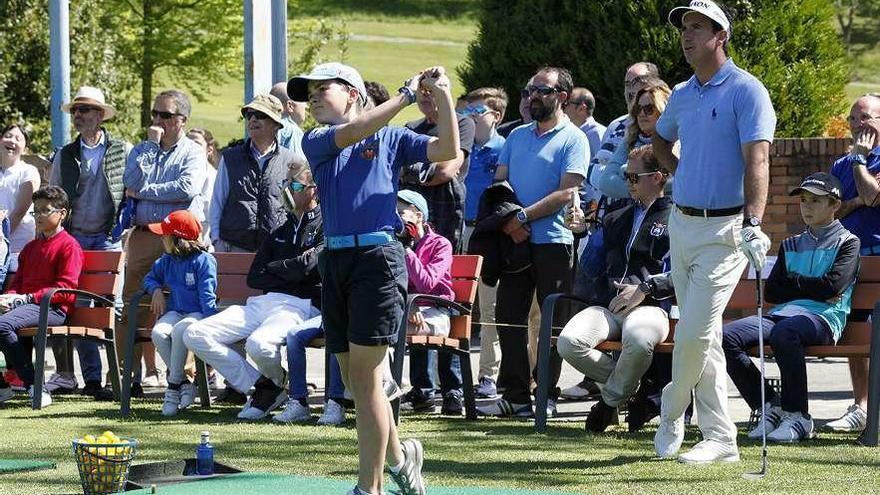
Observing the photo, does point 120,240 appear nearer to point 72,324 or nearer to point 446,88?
point 72,324

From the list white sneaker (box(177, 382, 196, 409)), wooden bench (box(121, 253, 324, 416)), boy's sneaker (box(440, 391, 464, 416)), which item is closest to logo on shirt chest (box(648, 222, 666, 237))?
boy's sneaker (box(440, 391, 464, 416))

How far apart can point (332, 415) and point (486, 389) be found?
1.74 m

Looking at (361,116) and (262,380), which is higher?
(361,116)

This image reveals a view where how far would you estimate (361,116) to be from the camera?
688 centimetres

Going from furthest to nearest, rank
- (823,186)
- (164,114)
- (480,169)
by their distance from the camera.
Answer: (480,169), (164,114), (823,186)

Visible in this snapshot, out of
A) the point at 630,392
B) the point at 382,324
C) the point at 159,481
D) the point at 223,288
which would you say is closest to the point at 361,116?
the point at 382,324

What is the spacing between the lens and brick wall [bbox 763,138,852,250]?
51.5 feet

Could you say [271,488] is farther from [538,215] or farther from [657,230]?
[538,215]

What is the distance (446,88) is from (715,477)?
2.39 metres

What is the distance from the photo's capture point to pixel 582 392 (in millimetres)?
11398

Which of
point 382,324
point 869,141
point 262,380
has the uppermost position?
point 869,141

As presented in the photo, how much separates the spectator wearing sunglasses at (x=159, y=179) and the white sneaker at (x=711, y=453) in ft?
17.2

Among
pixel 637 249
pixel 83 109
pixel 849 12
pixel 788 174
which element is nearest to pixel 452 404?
pixel 637 249

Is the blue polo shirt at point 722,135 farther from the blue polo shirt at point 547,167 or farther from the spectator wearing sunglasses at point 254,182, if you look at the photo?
the spectator wearing sunglasses at point 254,182
